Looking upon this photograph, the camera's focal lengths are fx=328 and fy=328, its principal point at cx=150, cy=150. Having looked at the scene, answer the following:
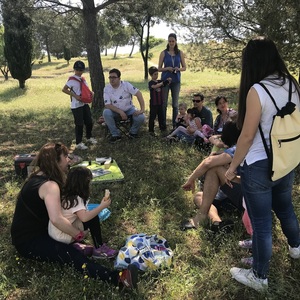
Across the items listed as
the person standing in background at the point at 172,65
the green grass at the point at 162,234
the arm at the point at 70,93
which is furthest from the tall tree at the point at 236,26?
the arm at the point at 70,93

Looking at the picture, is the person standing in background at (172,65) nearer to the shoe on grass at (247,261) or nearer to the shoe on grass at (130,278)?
the shoe on grass at (247,261)

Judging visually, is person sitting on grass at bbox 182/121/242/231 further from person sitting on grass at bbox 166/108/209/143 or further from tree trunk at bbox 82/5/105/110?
tree trunk at bbox 82/5/105/110

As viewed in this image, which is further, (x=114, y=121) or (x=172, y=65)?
(x=172, y=65)

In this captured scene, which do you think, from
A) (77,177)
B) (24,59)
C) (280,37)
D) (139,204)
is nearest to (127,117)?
(139,204)

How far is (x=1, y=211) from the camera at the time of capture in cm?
A: 366

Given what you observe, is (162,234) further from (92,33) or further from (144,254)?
(92,33)

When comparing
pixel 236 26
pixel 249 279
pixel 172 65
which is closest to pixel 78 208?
pixel 249 279

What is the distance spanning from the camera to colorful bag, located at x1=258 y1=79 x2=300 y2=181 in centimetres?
196

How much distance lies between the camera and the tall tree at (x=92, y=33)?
8.38 meters

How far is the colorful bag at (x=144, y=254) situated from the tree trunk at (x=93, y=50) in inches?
259

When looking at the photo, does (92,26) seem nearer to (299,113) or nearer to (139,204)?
(139,204)

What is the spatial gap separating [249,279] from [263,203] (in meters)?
0.64

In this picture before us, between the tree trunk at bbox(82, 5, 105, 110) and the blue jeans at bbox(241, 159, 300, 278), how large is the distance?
715cm

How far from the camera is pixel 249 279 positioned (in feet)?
7.75
